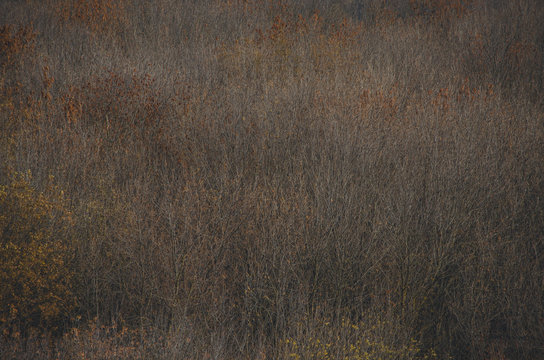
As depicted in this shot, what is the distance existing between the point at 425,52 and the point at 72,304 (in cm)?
833

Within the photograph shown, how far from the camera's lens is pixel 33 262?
10.7 feet

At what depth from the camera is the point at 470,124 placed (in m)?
5.50

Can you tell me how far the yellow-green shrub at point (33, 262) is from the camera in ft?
10.6

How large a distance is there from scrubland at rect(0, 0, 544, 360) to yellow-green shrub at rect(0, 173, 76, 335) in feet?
0.06

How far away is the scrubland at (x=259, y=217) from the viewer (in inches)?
126

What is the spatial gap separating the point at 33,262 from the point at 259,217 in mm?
1914

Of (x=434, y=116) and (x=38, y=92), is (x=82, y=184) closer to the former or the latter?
(x=38, y=92)

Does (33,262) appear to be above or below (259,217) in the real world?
below

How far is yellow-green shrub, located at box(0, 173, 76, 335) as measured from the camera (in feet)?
10.6

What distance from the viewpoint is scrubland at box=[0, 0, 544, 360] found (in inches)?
126

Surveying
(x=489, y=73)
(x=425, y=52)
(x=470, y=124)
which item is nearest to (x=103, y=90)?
(x=470, y=124)

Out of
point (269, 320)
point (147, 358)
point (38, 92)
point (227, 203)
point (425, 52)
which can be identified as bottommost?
point (269, 320)

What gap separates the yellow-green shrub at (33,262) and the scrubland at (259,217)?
0.06 feet

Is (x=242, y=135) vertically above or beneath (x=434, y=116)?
beneath
